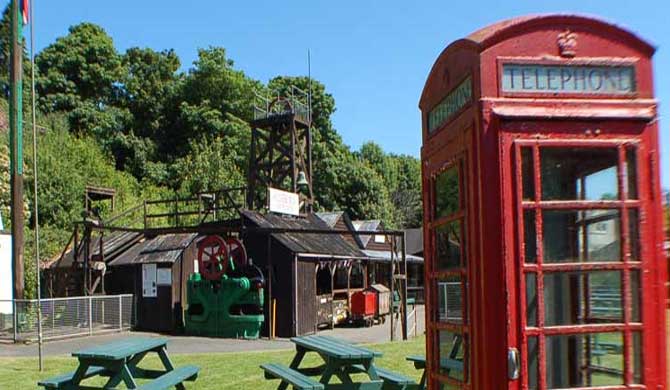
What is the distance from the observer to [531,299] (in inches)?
157

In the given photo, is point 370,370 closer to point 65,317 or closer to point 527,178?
point 527,178

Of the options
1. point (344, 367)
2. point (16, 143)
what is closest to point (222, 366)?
point (344, 367)

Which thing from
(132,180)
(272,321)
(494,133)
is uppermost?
(132,180)

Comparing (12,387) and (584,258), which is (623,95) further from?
(12,387)

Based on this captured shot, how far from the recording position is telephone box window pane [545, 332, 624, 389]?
405cm

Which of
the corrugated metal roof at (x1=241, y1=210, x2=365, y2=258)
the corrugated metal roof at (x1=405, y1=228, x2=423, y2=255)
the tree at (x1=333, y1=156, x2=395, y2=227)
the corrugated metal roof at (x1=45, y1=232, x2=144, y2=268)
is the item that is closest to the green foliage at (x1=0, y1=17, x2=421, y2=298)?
the tree at (x1=333, y1=156, x2=395, y2=227)

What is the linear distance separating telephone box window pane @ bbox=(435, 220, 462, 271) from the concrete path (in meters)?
13.4

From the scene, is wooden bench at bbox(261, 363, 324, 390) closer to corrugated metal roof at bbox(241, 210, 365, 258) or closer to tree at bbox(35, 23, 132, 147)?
corrugated metal roof at bbox(241, 210, 365, 258)

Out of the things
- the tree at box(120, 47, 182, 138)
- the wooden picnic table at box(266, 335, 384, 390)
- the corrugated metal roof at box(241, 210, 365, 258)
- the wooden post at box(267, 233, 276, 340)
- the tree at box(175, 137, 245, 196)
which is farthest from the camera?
Result: the tree at box(120, 47, 182, 138)

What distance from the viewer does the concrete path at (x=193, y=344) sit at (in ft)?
57.9

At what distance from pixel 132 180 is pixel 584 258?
49820mm

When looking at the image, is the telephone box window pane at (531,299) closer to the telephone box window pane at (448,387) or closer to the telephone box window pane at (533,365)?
the telephone box window pane at (533,365)

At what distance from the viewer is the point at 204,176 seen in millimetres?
51531

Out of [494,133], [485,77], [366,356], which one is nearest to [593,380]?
[494,133]
